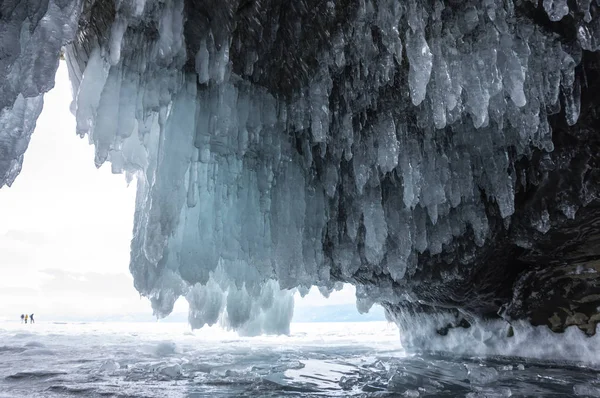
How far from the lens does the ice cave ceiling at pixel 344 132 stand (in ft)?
13.6

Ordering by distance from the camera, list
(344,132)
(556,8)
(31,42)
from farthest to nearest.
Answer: (344,132) < (556,8) < (31,42)

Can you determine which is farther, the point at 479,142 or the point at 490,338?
the point at 490,338

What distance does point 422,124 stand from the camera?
564 cm

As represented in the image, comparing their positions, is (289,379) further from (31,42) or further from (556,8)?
(556,8)

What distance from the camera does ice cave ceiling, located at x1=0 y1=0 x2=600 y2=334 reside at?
4156mm

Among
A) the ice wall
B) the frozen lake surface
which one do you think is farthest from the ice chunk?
the ice wall

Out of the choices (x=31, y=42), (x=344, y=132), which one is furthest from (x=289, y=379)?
(x=31, y=42)

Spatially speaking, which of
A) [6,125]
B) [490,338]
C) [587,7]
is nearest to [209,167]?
[6,125]

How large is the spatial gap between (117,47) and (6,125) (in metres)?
1.14

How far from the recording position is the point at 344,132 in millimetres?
5699

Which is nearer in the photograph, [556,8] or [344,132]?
[556,8]

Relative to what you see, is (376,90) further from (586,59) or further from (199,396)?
(199,396)

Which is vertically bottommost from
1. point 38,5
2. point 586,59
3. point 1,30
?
point 1,30

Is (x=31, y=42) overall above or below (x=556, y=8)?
below
